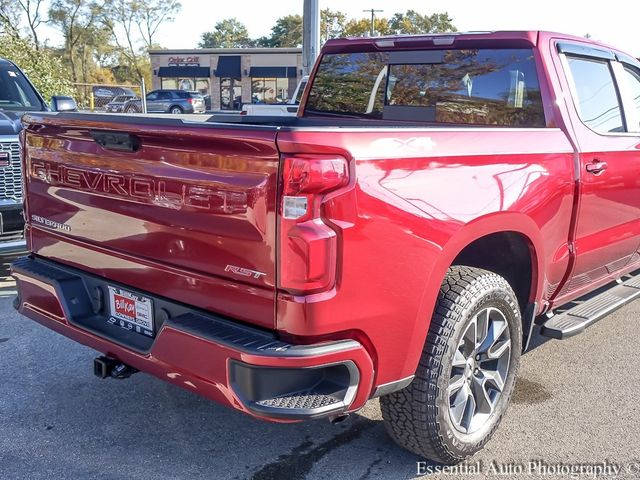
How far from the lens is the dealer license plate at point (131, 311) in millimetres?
2791

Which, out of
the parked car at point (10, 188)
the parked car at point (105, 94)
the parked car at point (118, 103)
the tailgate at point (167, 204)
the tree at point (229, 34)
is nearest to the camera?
Answer: the tailgate at point (167, 204)

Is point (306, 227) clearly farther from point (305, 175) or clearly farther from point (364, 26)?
point (364, 26)

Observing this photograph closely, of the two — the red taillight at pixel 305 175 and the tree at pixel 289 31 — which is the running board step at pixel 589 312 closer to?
the red taillight at pixel 305 175

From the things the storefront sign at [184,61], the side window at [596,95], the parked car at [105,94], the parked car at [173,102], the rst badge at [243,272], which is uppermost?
the storefront sign at [184,61]

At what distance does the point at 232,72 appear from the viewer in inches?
1997

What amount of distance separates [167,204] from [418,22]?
7311cm

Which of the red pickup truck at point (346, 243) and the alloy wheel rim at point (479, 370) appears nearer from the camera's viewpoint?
the red pickup truck at point (346, 243)

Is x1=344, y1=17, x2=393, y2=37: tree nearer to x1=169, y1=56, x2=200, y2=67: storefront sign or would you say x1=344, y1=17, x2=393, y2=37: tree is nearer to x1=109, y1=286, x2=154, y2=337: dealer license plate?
x1=169, y1=56, x2=200, y2=67: storefront sign

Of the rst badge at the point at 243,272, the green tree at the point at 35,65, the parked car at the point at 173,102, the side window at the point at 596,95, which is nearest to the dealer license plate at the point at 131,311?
the rst badge at the point at 243,272

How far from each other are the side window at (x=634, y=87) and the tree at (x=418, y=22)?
6611cm

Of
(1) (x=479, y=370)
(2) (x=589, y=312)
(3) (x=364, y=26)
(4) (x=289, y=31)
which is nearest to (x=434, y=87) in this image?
(2) (x=589, y=312)

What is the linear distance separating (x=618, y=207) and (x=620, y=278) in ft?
3.03

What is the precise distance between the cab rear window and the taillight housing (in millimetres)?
1972

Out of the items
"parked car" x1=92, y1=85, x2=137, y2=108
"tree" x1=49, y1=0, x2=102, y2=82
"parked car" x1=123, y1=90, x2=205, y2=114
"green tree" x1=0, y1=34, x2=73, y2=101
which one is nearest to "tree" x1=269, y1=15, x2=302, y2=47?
"tree" x1=49, y1=0, x2=102, y2=82
